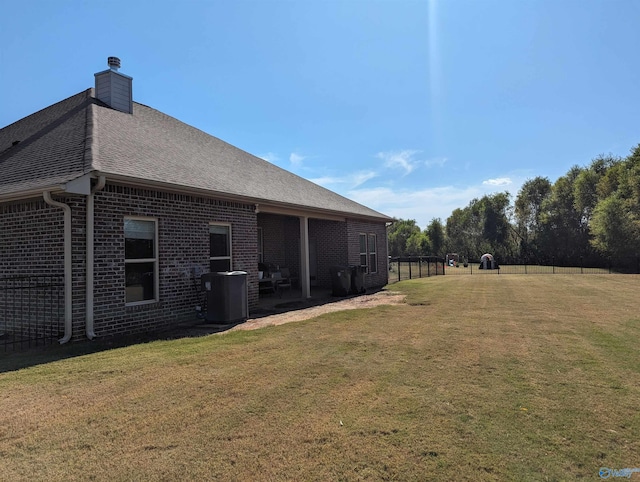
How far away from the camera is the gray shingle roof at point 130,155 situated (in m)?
7.72

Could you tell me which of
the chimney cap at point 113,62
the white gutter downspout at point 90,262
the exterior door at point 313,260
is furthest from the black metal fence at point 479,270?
the white gutter downspout at point 90,262

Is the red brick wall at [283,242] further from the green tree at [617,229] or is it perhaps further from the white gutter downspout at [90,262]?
the green tree at [617,229]

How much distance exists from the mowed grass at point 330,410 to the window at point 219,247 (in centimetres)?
319

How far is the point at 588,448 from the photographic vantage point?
122 inches

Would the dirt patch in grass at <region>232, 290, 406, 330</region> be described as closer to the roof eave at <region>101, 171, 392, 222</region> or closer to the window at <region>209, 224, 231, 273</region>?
the window at <region>209, 224, 231, 273</region>

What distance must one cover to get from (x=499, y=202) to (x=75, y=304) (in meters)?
63.4

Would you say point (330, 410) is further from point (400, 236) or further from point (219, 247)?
point (400, 236)

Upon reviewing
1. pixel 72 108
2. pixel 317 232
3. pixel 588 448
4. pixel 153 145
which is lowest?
pixel 588 448

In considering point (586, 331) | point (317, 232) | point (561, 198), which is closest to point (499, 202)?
point (561, 198)

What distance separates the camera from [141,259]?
8.17 meters

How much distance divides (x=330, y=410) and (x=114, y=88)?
11545mm

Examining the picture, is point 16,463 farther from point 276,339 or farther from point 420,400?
point 276,339

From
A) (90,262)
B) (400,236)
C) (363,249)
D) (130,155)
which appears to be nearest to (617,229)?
(363,249)

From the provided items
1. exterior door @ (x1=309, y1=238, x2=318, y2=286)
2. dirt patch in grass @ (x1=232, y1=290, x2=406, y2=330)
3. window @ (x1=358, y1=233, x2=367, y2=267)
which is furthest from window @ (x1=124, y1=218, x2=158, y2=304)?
window @ (x1=358, y1=233, x2=367, y2=267)
